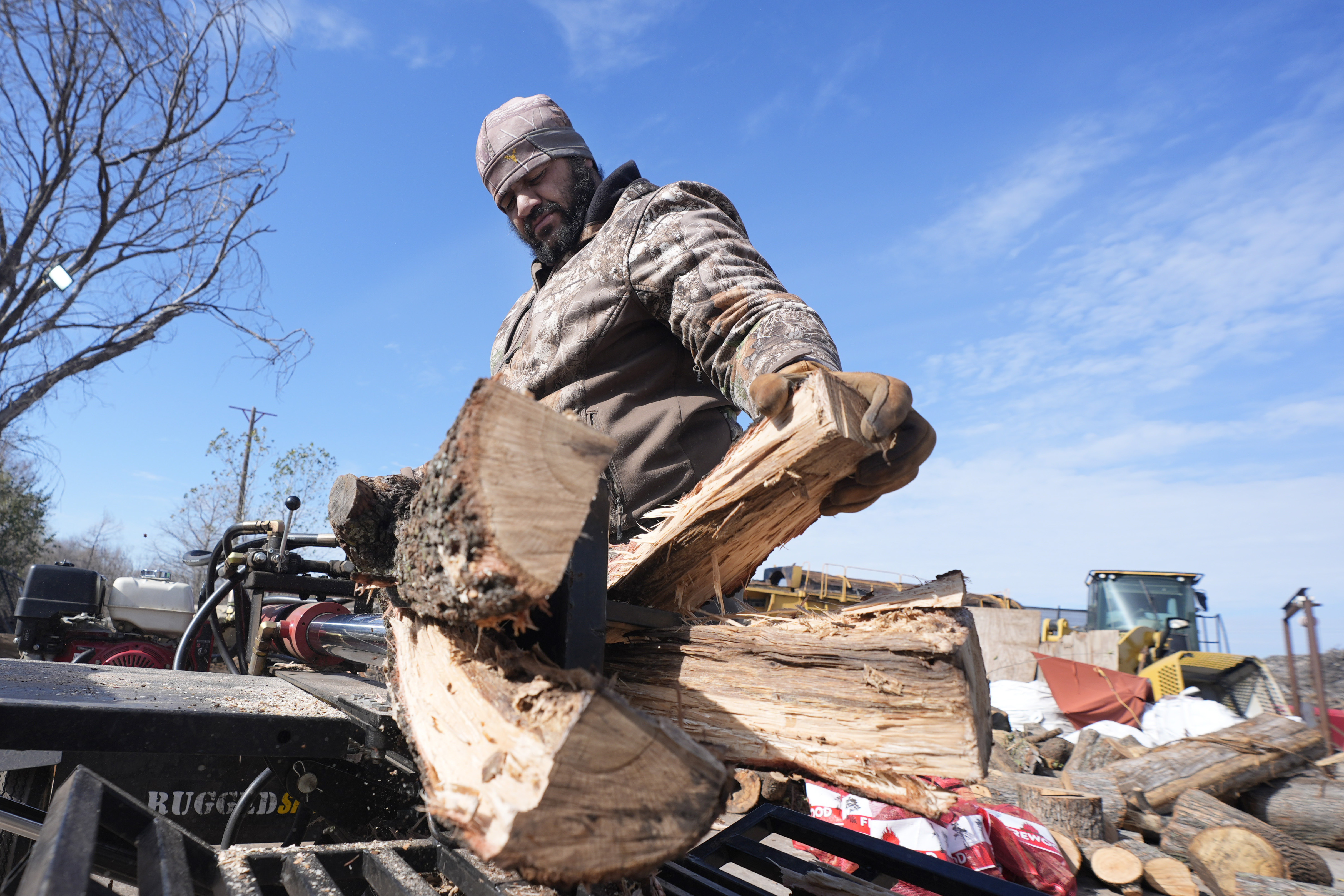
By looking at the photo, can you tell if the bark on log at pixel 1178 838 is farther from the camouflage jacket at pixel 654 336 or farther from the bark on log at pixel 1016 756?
the camouflage jacket at pixel 654 336

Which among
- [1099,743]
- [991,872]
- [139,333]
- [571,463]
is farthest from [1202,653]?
[139,333]

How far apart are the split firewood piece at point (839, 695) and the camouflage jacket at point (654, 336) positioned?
0.51 meters

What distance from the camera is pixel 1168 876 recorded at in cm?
460

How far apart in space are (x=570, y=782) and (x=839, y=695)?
0.68 m

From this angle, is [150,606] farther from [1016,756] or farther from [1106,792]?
[1016,756]

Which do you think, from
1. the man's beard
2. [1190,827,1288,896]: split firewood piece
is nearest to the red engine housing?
the man's beard

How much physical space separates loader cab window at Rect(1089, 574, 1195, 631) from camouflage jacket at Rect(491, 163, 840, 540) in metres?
12.4

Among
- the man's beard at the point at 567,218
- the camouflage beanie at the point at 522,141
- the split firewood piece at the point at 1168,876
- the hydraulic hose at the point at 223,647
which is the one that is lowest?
the split firewood piece at the point at 1168,876

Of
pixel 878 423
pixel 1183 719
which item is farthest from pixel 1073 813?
pixel 878 423

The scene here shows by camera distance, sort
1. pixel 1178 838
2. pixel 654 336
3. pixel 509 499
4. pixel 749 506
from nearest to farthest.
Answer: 1. pixel 509 499
2. pixel 749 506
3. pixel 654 336
4. pixel 1178 838

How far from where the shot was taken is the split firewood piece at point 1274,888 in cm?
394

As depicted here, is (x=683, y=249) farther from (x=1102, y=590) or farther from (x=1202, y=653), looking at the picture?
(x=1102, y=590)

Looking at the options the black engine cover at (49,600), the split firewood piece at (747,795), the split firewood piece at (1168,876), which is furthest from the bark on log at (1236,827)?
the black engine cover at (49,600)

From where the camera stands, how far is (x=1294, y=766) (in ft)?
20.5
